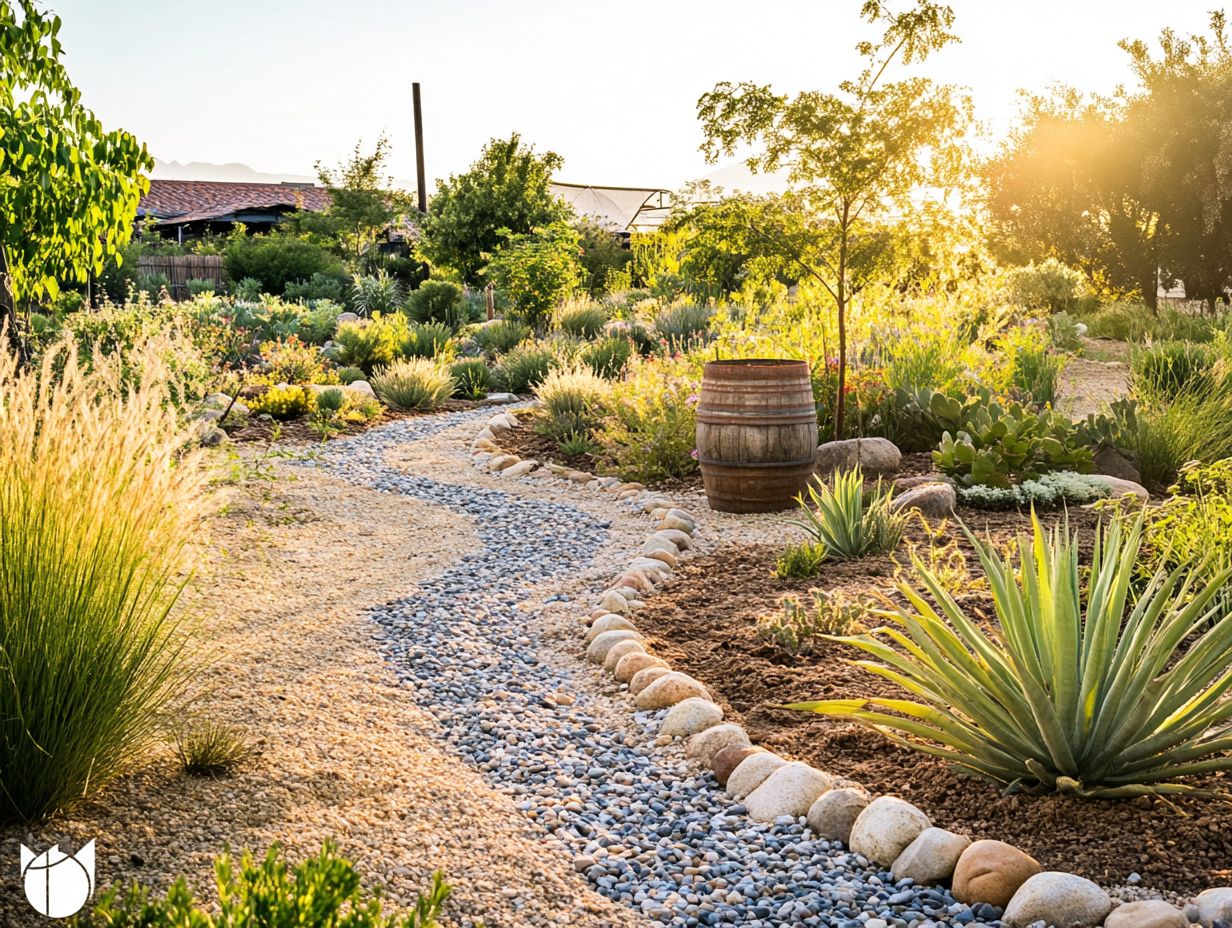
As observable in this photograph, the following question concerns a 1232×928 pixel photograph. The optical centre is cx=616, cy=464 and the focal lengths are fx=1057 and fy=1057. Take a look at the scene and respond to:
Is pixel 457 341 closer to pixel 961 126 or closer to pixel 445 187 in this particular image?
pixel 445 187

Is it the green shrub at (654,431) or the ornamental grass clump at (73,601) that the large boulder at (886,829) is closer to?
the ornamental grass clump at (73,601)

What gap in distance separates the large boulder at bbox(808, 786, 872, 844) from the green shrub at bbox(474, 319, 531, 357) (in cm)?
1282

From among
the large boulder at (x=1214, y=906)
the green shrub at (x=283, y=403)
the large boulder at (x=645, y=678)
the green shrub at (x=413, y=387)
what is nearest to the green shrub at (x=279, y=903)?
the large boulder at (x=1214, y=906)

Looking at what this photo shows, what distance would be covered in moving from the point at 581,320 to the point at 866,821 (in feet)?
43.5

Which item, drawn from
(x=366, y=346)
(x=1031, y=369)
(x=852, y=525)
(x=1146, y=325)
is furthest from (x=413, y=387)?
(x=1146, y=325)

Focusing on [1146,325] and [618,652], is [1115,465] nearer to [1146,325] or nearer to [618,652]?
[618,652]

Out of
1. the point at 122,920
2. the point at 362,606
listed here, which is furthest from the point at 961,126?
the point at 122,920

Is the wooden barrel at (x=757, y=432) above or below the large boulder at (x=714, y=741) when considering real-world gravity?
above

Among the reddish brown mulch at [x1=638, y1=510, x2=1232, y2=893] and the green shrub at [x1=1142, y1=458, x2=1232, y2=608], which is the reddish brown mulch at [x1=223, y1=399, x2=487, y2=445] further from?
the green shrub at [x1=1142, y1=458, x2=1232, y2=608]

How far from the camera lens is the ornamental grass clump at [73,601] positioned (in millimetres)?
2373

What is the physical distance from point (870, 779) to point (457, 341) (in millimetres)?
13382

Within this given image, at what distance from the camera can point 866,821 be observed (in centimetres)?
290

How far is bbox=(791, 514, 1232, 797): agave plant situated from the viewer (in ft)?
9.09

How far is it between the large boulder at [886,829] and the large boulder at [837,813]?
60 mm
